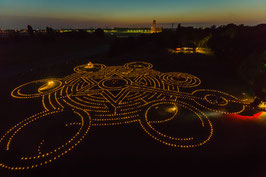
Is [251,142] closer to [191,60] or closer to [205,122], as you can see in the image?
[205,122]

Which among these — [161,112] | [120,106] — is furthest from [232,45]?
[120,106]

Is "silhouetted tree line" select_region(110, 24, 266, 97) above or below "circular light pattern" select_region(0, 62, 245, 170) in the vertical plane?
above

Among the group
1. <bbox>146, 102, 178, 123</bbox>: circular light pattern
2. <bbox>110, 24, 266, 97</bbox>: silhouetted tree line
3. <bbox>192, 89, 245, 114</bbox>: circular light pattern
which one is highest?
<bbox>110, 24, 266, 97</bbox>: silhouetted tree line

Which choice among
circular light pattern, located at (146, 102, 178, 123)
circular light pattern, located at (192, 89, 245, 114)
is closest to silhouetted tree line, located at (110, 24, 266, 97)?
Answer: circular light pattern, located at (192, 89, 245, 114)

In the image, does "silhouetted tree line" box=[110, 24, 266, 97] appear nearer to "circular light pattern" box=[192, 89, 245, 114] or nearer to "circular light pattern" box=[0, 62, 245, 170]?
"circular light pattern" box=[192, 89, 245, 114]

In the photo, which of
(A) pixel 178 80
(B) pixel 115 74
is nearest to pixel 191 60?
(A) pixel 178 80

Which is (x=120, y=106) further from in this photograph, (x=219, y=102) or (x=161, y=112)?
(x=219, y=102)

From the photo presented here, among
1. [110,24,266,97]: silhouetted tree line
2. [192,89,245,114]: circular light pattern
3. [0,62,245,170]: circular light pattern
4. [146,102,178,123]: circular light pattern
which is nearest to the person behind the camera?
[0,62,245,170]: circular light pattern

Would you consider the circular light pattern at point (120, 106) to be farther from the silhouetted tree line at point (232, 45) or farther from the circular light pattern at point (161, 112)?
the silhouetted tree line at point (232, 45)
